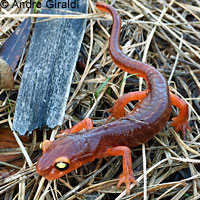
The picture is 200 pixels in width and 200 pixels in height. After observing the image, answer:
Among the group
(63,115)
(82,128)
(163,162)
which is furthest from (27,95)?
(163,162)

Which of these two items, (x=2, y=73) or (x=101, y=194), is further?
(x=2, y=73)

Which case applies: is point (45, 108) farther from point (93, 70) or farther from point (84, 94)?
point (93, 70)

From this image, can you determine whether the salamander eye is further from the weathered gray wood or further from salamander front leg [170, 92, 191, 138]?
salamander front leg [170, 92, 191, 138]

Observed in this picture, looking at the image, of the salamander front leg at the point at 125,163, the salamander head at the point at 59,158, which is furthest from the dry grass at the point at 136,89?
the salamander head at the point at 59,158

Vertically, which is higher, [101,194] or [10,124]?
[10,124]

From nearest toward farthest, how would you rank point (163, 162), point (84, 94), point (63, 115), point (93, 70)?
point (163, 162)
point (63, 115)
point (84, 94)
point (93, 70)

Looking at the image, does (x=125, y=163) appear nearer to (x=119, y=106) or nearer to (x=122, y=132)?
(x=122, y=132)

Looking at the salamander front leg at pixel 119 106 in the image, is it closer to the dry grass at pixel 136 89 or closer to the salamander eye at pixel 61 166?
the dry grass at pixel 136 89
